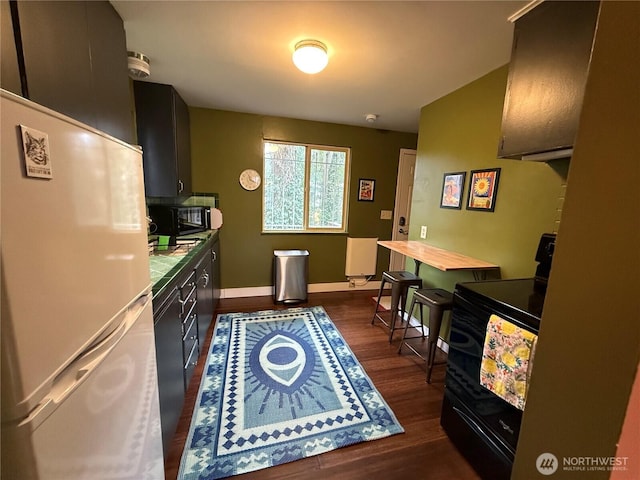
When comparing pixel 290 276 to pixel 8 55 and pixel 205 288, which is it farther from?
pixel 8 55

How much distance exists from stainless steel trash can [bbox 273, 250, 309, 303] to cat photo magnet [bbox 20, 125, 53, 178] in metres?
2.93

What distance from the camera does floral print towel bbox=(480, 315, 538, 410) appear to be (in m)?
1.13

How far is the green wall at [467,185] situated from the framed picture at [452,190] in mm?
50

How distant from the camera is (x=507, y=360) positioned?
1201 mm

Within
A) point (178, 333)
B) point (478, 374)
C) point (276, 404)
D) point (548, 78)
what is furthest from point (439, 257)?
point (178, 333)

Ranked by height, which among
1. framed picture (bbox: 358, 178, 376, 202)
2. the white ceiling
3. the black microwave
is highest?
the white ceiling

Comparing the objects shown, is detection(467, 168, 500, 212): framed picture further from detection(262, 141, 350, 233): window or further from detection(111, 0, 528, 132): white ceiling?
detection(262, 141, 350, 233): window

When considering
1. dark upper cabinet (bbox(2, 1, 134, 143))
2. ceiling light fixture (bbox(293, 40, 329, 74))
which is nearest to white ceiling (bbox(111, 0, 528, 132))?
ceiling light fixture (bbox(293, 40, 329, 74))

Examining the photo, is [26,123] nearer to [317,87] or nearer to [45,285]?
[45,285]

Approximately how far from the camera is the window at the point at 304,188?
3604 mm

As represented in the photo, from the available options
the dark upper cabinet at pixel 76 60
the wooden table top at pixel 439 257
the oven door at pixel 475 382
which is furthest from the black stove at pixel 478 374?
the dark upper cabinet at pixel 76 60

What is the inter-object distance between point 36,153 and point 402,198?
13.3 ft

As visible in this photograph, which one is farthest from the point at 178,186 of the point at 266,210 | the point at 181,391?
the point at 181,391

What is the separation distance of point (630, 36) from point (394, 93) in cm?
240
